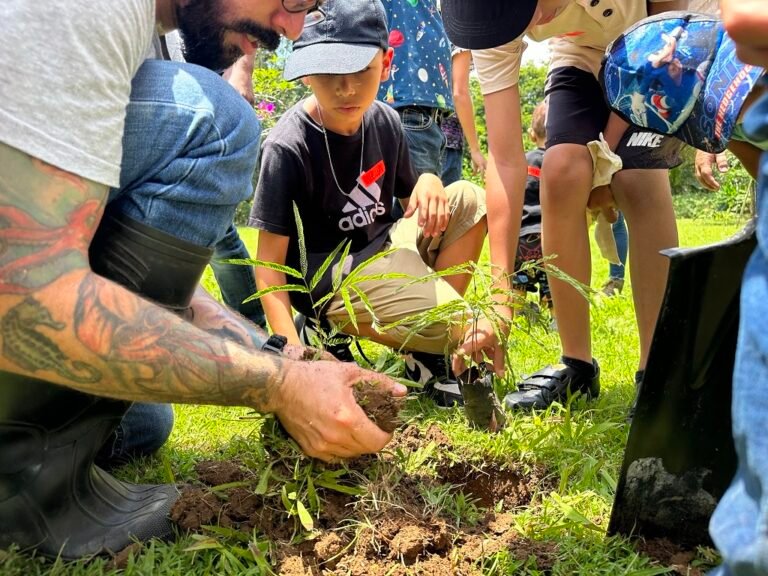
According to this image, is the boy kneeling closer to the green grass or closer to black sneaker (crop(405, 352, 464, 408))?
black sneaker (crop(405, 352, 464, 408))

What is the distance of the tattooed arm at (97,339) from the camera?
122 centimetres

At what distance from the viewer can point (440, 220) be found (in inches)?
109

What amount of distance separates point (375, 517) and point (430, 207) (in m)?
1.46

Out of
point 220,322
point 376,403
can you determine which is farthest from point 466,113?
point 376,403

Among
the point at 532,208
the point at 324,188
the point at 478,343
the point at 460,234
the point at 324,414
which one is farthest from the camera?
the point at 532,208

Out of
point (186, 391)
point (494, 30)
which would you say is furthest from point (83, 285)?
point (494, 30)

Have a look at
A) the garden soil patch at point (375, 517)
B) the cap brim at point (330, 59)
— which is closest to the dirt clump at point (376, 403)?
the garden soil patch at point (375, 517)

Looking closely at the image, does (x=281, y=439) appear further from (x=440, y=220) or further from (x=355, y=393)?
(x=440, y=220)

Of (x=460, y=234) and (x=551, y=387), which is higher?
(x=460, y=234)

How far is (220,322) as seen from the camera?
6.48ft

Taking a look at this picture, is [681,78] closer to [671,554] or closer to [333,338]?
[671,554]

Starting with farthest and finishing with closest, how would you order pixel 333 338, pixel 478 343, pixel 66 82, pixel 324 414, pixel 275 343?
1. pixel 333 338
2. pixel 478 343
3. pixel 275 343
4. pixel 324 414
5. pixel 66 82

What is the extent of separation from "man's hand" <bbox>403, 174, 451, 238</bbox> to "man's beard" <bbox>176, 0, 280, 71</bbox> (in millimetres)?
921

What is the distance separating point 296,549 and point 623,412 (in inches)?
51.0
